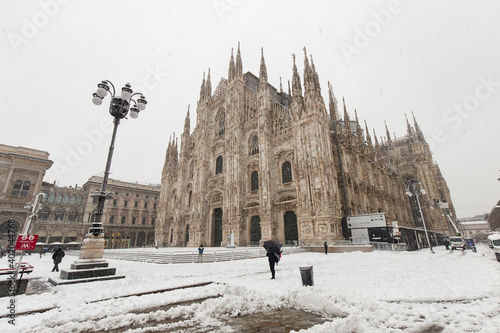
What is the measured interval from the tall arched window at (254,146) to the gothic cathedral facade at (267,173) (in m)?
0.14

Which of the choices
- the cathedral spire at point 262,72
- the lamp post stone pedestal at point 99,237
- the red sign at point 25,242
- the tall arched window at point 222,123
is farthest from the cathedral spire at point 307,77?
the red sign at point 25,242

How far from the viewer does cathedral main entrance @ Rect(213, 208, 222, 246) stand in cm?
2964

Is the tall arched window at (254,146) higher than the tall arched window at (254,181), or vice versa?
the tall arched window at (254,146)

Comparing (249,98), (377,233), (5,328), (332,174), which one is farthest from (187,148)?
(5,328)

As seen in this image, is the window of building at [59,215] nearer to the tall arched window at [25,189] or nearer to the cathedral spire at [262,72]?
the tall arched window at [25,189]

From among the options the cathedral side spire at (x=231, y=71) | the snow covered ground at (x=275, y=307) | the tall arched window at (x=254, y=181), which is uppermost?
the cathedral side spire at (x=231, y=71)

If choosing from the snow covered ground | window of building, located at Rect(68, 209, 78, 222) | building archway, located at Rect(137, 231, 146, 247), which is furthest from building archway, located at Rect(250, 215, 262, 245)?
window of building, located at Rect(68, 209, 78, 222)

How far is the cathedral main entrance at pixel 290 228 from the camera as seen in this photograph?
22.9 m

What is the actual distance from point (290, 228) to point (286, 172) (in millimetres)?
6057

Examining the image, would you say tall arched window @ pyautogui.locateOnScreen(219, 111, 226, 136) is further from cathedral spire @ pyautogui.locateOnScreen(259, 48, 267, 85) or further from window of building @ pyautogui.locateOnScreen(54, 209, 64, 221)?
window of building @ pyautogui.locateOnScreen(54, 209, 64, 221)

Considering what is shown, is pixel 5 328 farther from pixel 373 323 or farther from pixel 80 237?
pixel 80 237

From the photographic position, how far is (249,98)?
32125mm

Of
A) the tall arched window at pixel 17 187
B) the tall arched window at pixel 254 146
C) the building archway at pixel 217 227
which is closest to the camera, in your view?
the tall arched window at pixel 254 146

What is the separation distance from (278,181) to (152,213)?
37235 mm
